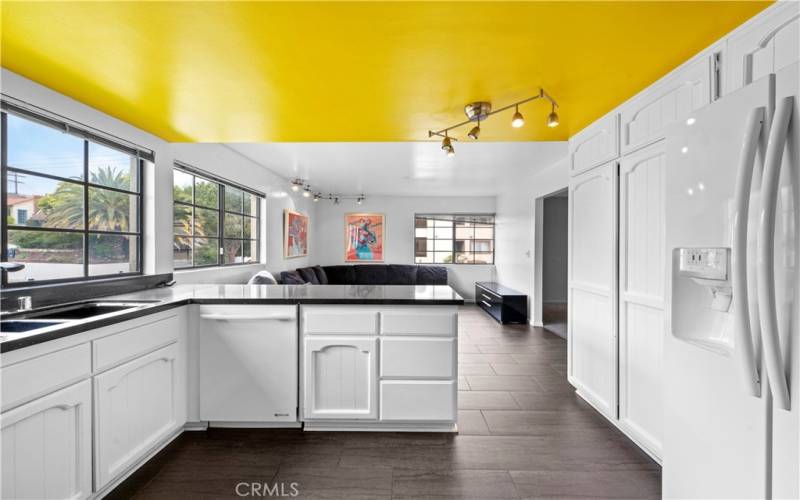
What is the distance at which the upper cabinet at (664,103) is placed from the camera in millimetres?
1643

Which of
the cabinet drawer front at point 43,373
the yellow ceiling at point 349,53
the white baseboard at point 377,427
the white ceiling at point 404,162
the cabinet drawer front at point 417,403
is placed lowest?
the white baseboard at point 377,427

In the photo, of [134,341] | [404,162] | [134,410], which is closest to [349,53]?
[134,341]

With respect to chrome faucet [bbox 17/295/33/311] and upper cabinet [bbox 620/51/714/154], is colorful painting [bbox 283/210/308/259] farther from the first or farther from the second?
upper cabinet [bbox 620/51/714/154]

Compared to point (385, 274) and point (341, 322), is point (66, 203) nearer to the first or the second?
point (341, 322)

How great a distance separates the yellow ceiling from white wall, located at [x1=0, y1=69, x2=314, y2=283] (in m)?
0.09

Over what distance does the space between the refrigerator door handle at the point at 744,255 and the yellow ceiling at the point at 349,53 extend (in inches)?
27.2

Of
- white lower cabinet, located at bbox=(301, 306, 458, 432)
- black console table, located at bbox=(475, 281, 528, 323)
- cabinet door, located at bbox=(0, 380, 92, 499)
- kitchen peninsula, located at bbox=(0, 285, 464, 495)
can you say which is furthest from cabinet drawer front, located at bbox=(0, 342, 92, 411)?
black console table, located at bbox=(475, 281, 528, 323)

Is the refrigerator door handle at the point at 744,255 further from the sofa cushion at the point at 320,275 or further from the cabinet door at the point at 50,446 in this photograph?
the sofa cushion at the point at 320,275

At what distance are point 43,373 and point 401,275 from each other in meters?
6.39

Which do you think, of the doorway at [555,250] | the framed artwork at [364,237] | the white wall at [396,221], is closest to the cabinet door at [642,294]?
the white wall at [396,221]

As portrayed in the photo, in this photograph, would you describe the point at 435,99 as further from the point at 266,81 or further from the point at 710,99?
the point at 710,99

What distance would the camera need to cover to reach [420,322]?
7.04 feet

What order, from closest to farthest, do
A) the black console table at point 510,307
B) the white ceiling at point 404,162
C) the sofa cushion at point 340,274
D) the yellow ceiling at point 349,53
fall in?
Result: the yellow ceiling at point 349,53 < the white ceiling at point 404,162 < the black console table at point 510,307 < the sofa cushion at point 340,274

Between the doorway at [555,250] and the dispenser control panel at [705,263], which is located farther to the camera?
the doorway at [555,250]
